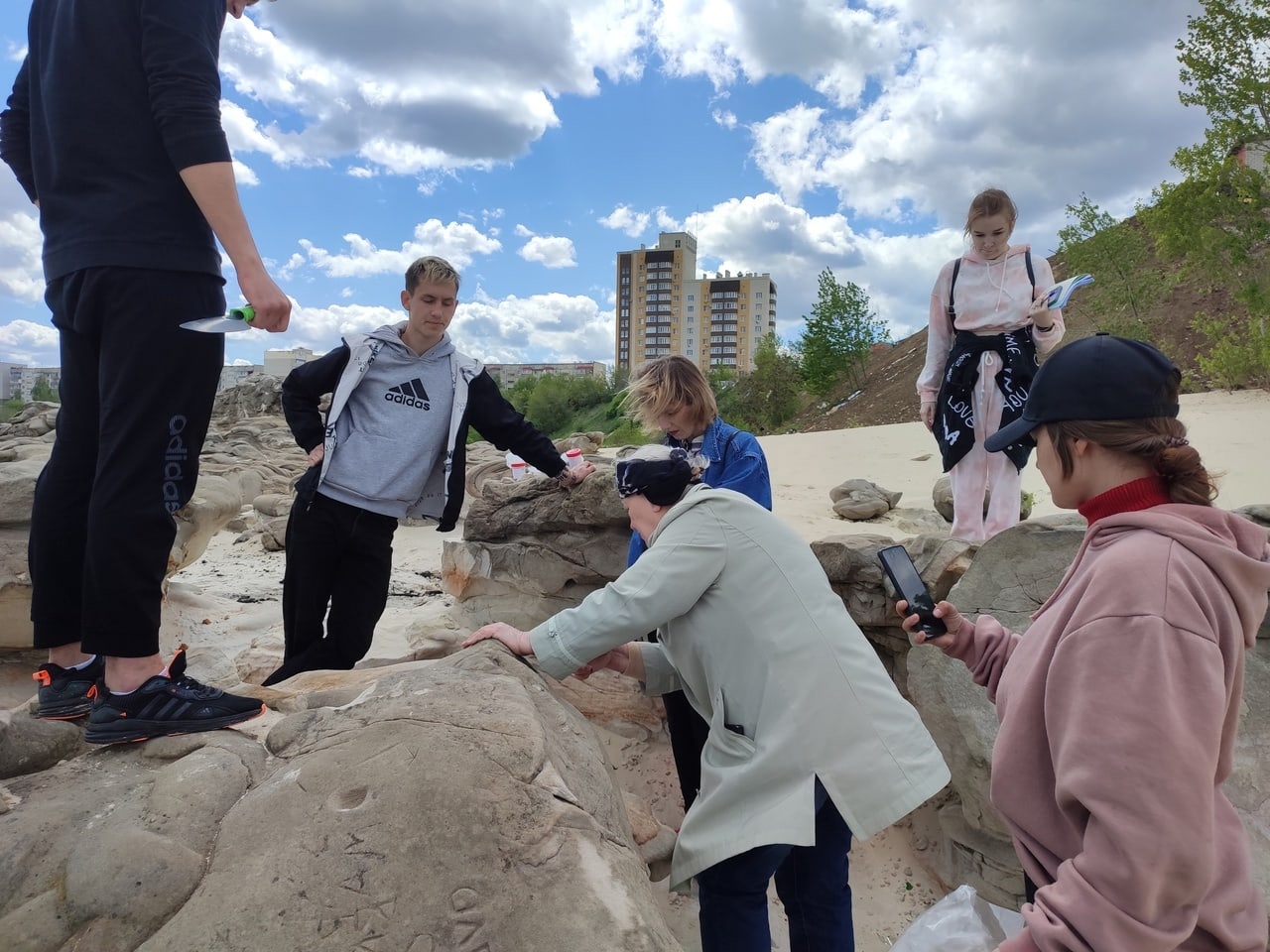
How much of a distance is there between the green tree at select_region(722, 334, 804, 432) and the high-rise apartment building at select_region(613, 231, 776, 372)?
36970mm

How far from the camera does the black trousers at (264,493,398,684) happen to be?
3271 mm

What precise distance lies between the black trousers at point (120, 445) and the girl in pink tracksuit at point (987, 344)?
3.13m

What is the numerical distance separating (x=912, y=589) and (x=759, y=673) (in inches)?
18.0

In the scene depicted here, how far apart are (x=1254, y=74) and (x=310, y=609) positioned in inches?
665

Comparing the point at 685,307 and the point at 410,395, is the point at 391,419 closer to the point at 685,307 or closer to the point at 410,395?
the point at 410,395

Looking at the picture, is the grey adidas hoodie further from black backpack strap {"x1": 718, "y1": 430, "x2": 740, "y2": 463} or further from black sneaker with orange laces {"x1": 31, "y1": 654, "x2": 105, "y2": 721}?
black sneaker with orange laces {"x1": 31, "y1": 654, "x2": 105, "y2": 721}

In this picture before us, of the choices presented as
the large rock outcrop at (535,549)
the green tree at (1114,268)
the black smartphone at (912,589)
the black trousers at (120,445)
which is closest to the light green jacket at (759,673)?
the black smartphone at (912,589)

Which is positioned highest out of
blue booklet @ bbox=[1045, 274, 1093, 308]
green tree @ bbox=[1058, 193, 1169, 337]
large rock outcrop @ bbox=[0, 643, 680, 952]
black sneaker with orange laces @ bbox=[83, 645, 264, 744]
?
green tree @ bbox=[1058, 193, 1169, 337]

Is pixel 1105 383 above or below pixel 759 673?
above

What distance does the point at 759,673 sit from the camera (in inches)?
84.8

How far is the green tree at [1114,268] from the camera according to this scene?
19.7 meters

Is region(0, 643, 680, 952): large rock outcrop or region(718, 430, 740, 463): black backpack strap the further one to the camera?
region(718, 430, 740, 463): black backpack strap

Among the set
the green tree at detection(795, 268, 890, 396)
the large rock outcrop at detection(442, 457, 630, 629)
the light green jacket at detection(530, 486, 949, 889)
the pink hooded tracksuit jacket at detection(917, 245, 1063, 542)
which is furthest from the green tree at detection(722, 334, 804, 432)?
the light green jacket at detection(530, 486, 949, 889)

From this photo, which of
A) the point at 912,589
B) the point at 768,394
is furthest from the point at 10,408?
the point at 912,589
